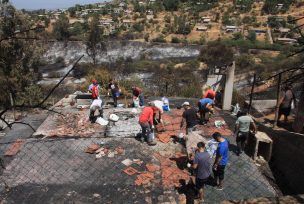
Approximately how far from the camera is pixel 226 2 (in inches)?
2736

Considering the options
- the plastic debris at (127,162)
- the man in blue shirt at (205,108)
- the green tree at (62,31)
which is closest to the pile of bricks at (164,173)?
the plastic debris at (127,162)

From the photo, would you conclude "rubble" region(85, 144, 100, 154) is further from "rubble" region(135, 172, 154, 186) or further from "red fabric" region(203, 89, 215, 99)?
"red fabric" region(203, 89, 215, 99)

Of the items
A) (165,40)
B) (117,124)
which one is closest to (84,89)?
(117,124)

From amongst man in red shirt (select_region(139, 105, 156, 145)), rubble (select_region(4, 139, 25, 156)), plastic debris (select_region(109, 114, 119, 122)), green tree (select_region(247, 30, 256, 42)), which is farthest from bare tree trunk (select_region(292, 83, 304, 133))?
green tree (select_region(247, 30, 256, 42))

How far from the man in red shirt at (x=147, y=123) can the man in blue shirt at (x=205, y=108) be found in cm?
200

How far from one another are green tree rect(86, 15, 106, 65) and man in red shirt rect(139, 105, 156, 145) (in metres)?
26.7

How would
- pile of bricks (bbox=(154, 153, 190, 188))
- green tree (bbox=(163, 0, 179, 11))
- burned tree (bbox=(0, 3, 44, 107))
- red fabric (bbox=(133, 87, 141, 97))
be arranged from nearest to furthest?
pile of bricks (bbox=(154, 153, 190, 188))
red fabric (bbox=(133, 87, 141, 97))
burned tree (bbox=(0, 3, 44, 107))
green tree (bbox=(163, 0, 179, 11))

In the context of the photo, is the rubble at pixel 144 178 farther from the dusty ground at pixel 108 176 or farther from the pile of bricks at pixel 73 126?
the pile of bricks at pixel 73 126

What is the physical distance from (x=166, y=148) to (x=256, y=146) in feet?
7.97

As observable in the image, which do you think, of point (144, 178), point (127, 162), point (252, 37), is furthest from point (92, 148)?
point (252, 37)

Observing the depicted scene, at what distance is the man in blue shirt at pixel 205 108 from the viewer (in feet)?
34.5

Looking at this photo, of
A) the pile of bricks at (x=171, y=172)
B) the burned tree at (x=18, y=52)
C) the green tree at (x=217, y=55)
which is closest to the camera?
the pile of bricks at (x=171, y=172)

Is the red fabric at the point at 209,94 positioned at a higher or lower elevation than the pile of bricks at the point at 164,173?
Answer: higher

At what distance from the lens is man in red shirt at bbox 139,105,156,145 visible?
911 cm
